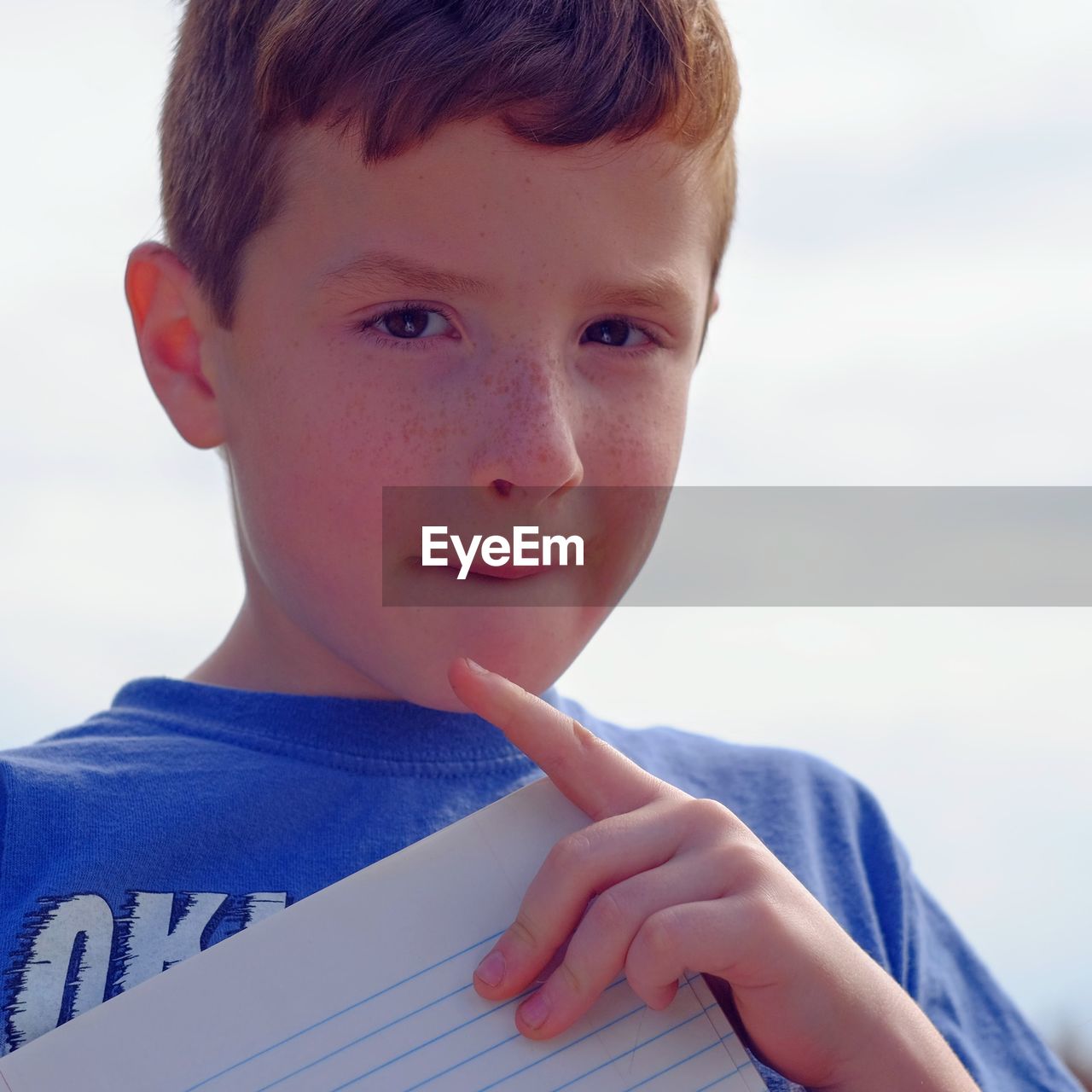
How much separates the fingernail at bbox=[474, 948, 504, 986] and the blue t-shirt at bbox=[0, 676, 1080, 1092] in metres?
0.21

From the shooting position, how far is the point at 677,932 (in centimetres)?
61

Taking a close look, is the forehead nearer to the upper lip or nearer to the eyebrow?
the eyebrow

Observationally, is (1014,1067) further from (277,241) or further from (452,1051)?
(277,241)

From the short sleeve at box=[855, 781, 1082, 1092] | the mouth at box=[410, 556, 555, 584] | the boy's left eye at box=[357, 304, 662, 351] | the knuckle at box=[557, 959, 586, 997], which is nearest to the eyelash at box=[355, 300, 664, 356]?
the boy's left eye at box=[357, 304, 662, 351]

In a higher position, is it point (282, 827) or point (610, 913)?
point (282, 827)

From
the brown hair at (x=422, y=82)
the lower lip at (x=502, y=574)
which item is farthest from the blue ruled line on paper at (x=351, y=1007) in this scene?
the brown hair at (x=422, y=82)

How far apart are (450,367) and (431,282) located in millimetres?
52

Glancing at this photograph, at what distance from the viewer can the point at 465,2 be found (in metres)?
0.78

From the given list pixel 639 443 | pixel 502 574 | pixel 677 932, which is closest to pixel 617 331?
pixel 639 443

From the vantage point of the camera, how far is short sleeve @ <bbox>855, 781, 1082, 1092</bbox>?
3.08ft

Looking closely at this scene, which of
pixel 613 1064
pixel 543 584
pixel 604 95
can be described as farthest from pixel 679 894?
pixel 604 95

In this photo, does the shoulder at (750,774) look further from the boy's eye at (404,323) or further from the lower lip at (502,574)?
the boy's eye at (404,323)

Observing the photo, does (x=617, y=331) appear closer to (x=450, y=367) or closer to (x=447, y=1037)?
(x=450, y=367)

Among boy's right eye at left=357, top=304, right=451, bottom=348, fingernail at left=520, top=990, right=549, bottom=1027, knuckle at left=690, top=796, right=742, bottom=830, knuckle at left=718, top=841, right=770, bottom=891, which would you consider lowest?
fingernail at left=520, top=990, right=549, bottom=1027
